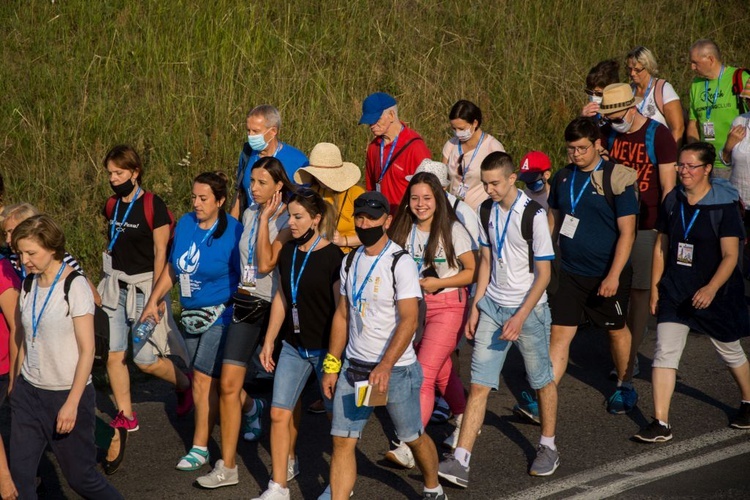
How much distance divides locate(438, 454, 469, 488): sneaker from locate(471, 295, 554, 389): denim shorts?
555 millimetres

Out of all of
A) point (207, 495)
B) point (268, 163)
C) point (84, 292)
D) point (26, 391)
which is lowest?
point (207, 495)

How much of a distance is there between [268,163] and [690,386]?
3790 millimetres

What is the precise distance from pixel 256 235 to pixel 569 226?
2.35 m

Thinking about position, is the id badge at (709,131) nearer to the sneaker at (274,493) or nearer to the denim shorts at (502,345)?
the denim shorts at (502,345)

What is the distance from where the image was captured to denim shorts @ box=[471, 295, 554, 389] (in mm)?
6488

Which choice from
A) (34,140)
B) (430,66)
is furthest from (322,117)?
(34,140)

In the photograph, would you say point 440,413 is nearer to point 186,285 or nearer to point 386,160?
point 186,285

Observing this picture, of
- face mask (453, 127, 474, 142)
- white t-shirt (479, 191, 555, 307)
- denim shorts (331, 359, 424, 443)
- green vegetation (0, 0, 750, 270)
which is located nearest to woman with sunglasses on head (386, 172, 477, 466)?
white t-shirt (479, 191, 555, 307)

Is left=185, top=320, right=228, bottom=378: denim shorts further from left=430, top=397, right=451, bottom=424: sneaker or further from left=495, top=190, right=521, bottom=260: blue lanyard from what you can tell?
left=495, top=190, right=521, bottom=260: blue lanyard

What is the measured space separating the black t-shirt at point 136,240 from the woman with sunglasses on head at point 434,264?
1.71 m

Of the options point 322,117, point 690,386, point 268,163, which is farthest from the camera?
point 322,117

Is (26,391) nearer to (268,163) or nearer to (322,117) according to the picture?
(268,163)

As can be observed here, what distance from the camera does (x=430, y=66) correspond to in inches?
584

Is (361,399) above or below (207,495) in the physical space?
above
